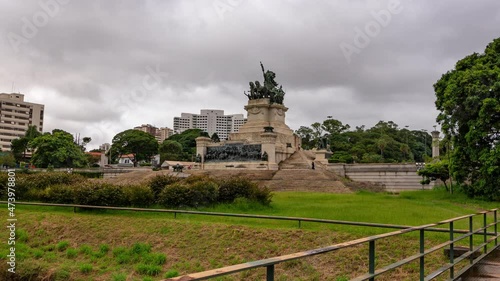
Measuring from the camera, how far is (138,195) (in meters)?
17.6

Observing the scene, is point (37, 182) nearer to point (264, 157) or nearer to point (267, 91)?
point (264, 157)

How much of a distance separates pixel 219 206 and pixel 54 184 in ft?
27.5

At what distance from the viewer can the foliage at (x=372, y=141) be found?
72.6 m

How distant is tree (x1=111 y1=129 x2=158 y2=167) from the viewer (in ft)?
263

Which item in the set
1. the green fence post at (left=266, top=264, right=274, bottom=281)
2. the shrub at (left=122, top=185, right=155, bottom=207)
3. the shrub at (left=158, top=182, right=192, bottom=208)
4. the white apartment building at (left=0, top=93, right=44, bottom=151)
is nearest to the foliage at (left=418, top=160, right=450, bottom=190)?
the shrub at (left=158, top=182, right=192, bottom=208)

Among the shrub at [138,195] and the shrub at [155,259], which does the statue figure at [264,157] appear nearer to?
the shrub at [138,195]

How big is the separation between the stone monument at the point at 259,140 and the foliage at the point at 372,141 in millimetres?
20514

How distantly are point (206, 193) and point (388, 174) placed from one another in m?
28.2

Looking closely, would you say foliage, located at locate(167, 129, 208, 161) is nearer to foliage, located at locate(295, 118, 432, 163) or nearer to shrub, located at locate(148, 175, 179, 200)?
foliage, located at locate(295, 118, 432, 163)

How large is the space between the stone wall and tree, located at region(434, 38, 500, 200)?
14.0 meters

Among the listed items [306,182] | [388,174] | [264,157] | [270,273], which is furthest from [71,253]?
[388,174]

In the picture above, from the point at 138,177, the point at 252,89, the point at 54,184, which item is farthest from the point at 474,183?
the point at 252,89

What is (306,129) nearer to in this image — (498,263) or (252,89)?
(252,89)

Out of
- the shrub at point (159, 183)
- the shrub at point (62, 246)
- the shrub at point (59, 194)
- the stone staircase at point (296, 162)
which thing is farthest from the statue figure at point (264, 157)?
the shrub at point (62, 246)
